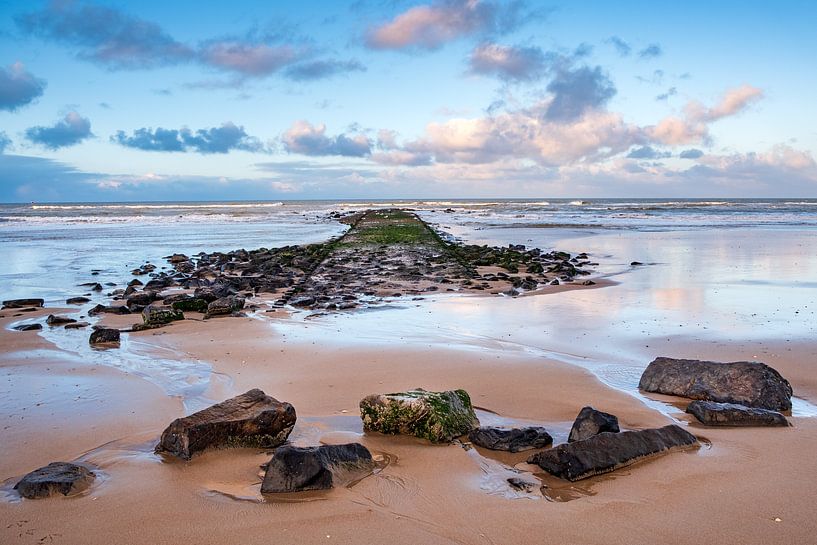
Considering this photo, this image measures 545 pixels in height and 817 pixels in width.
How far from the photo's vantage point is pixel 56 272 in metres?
19.9

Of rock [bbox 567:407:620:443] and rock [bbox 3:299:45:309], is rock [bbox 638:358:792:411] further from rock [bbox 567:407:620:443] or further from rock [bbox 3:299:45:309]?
rock [bbox 3:299:45:309]

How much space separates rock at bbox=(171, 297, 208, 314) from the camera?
1201 centimetres

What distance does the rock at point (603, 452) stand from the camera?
4500 mm

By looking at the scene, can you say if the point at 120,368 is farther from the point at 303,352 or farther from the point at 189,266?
the point at 189,266

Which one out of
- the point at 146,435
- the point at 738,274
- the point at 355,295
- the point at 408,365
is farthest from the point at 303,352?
the point at 738,274

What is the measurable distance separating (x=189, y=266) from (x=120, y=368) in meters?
14.4

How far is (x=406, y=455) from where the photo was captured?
502cm

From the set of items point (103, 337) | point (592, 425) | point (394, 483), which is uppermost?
point (592, 425)

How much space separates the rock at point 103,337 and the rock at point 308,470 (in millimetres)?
5845

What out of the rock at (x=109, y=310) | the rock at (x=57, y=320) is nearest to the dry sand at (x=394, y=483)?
the rock at (x=57, y=320)

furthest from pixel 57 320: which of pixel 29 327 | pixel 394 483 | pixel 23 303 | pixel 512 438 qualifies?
pixel 512 438

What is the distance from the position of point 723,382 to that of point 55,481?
5.85 meters

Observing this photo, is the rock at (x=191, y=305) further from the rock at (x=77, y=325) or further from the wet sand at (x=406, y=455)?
the wet sand at (x=406, y=455)

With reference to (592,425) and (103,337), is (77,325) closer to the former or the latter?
(103,337)
